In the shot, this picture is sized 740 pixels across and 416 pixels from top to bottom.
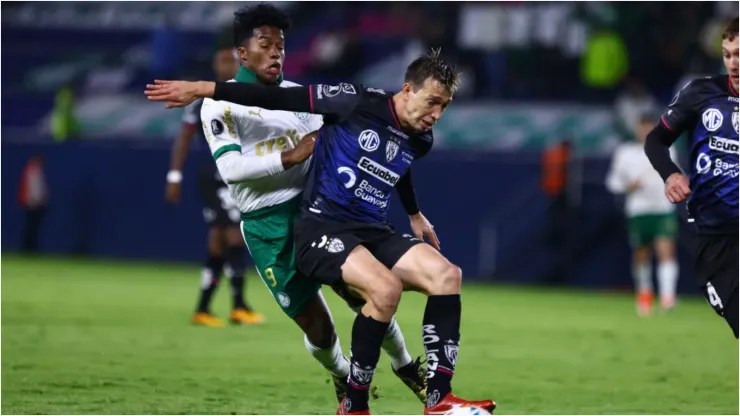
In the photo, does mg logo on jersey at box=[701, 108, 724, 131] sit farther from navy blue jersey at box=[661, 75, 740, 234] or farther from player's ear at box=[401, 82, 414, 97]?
player's ear at box=[401, 82, 414, 97]

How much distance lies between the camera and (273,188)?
7.59m

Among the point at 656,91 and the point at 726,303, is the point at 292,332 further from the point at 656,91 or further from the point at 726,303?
the point at 656,91

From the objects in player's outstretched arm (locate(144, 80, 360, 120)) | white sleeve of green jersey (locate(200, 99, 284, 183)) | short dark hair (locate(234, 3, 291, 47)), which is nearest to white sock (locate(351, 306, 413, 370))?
white sleeve of green jersey (locate(200, 99, 284, 183))

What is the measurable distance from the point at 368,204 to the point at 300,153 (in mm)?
459

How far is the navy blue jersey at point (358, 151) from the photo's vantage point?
6.91 m

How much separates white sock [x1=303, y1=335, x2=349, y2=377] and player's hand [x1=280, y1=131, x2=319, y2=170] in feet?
3.91

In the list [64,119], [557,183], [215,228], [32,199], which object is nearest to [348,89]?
[215,228]

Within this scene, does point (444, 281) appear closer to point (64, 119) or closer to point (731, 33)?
point (731, 33)

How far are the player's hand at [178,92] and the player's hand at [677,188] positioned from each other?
2.41 metres

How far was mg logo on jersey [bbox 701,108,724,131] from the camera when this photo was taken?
6863 millimetres

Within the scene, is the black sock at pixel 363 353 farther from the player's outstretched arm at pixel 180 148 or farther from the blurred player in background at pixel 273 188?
the player's outstretched arm at pixel 180 148

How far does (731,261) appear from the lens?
22.5ft

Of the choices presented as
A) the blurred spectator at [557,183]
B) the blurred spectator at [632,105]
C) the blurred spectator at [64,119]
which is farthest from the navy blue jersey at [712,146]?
the blurred spectator at [64,119]

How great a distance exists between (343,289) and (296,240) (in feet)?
1.24
